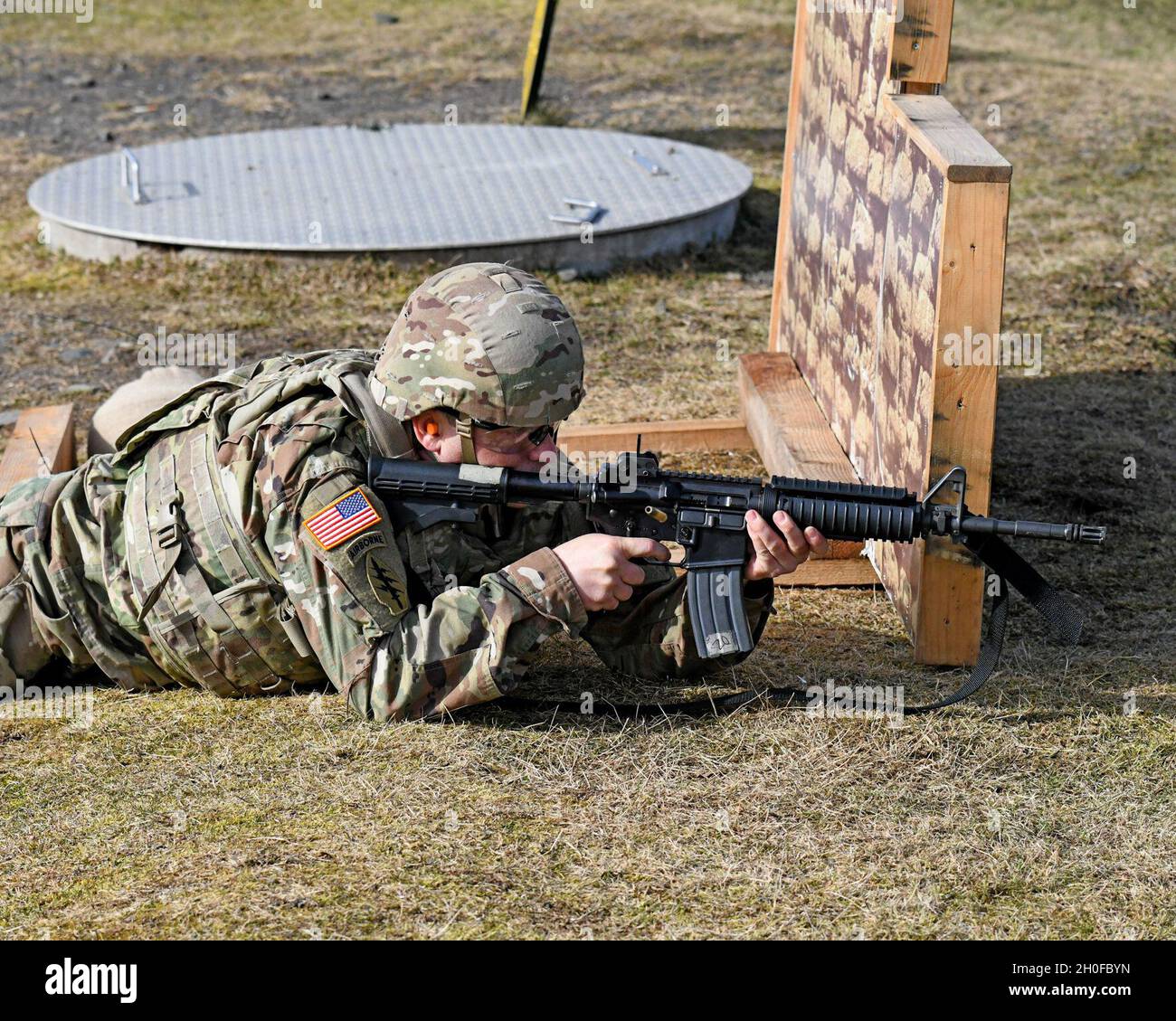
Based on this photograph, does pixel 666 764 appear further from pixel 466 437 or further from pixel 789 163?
pixel 789 163

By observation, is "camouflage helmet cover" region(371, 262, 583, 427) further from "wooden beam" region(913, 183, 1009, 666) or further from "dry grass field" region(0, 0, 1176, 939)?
"wooden beam" region(913, 183, 1009, 666)

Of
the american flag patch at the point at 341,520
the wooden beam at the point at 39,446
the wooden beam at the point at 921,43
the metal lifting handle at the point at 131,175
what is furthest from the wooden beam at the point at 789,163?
the metal lifting handle at the point at 131,175

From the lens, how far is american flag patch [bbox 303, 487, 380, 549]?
11.7 feet

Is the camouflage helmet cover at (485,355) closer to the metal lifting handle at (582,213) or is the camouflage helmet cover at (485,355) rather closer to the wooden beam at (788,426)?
the wooden beam at (788,426)

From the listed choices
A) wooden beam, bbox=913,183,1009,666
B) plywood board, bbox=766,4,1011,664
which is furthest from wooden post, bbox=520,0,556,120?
wooden beam, bbox=913,183,1009,666

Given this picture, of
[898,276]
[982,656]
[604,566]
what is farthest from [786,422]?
[604,566]

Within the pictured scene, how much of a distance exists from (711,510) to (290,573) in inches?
42.2

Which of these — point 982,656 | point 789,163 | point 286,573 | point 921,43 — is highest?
point 921,43

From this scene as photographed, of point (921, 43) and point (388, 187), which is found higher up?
point (921, 43)

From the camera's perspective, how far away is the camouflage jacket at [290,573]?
3.67 metres

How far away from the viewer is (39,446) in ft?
19.2

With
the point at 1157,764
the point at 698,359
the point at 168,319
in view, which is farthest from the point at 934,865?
the point at 168,319

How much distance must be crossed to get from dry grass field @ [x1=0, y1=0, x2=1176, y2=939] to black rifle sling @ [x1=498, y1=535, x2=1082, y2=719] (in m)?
0.07

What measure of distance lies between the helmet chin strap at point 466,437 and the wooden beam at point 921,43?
1.91 m
